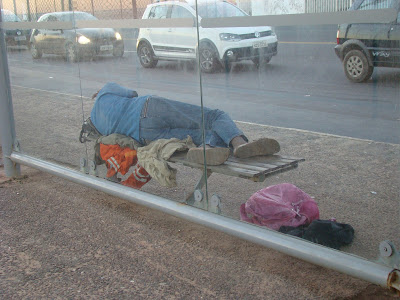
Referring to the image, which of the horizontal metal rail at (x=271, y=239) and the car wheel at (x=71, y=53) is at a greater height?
the car wheel at (x=71, y=53)

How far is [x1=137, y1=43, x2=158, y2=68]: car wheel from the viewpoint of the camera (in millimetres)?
3988

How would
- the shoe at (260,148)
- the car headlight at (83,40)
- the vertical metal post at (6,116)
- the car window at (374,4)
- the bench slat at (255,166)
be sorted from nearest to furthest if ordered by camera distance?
the car window at (374,4), the bench slat at (255,166), the shoe at (260,148), the car headlight at (83,40), the vertical metal post at (6,116)

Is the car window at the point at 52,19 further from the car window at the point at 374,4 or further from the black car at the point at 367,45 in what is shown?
the car window at the point at 374,4

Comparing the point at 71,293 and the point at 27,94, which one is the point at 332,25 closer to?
the point at 71,293

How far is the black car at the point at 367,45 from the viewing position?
261cm

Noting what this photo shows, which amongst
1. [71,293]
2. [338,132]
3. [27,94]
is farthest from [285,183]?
[27,94]

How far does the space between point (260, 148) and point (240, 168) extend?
8.8 inches

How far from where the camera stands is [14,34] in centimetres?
512

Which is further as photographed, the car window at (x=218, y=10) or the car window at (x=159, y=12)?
the car window at (x=159, y=12)

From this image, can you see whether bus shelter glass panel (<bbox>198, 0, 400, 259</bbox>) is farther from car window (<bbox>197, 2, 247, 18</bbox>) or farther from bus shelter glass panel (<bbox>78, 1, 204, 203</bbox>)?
bus shelter glass panel (<bbox>78, 1, 204, 203</bbox>)

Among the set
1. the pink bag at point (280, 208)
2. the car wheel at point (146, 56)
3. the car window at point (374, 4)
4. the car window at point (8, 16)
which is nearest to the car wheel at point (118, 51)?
the car wheel at point (146, 56)

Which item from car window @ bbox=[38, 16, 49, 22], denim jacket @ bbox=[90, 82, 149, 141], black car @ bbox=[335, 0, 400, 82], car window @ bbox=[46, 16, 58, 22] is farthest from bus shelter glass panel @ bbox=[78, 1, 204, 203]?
black car @ bbox=[335, 0, 400, 82]

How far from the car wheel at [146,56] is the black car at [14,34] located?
1.51 metres

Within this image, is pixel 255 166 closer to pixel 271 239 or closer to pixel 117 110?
pixel 271 239
